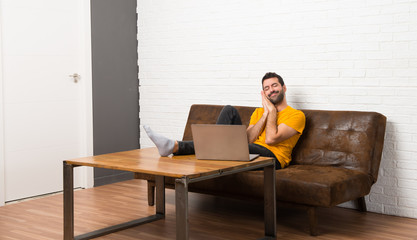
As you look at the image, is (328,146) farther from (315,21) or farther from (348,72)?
(315,21)

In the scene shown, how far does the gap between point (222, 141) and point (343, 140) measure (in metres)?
1.26

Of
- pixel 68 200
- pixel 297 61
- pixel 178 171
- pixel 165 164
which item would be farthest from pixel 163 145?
pixel 297 61

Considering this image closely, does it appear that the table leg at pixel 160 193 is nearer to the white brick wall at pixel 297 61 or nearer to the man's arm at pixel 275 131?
the man's arm at pixel 275 131

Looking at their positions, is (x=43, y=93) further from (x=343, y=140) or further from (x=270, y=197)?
(x=343, y=140)

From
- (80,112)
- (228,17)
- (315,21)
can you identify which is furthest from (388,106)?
(80,112)

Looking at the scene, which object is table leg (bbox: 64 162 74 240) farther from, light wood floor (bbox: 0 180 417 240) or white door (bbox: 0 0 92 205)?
white door (bbox: 0 0 92 205)

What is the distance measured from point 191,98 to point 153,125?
58cm

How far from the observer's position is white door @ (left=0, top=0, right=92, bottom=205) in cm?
468

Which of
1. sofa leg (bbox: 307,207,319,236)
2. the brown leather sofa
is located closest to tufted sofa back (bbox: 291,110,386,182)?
the brown leather sofa

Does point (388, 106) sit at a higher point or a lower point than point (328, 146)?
higher

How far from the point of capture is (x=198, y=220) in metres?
4.02

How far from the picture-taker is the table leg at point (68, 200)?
130 inches

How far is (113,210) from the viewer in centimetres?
433

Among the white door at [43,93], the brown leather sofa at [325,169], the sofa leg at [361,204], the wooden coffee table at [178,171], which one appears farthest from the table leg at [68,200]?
the sofa leg at [361,204]
